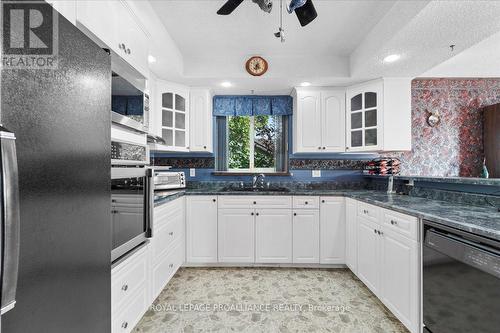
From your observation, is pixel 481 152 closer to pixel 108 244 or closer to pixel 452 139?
pixel 452 139

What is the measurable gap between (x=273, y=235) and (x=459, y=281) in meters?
1.69

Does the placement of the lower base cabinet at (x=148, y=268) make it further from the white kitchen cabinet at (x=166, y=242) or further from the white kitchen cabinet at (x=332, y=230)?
the white kitchen cabinet at (x=332, y=230)

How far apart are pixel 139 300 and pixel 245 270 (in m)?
1.30

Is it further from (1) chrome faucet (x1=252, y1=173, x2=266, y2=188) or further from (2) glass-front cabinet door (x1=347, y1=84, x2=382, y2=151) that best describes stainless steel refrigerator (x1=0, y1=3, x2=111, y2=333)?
(2) glass-front cabinet door (x1=347, y1=84, x2=382, y2=151)

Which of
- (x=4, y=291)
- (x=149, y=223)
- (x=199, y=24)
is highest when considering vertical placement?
(x=199, y=24)

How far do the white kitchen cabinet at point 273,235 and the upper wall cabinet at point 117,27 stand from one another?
6.26 feet

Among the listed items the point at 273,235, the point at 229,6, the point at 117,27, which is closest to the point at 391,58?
the point at 229,6

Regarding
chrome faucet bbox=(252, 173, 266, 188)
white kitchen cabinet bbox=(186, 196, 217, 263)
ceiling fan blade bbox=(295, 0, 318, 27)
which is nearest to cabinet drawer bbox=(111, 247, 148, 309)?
white kitchen cabinet bbox=(186, 196, 217, 263)

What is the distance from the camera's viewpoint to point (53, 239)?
0.64 m

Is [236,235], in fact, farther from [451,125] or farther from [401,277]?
[451,125]

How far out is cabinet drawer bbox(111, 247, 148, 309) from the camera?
4.00 ft

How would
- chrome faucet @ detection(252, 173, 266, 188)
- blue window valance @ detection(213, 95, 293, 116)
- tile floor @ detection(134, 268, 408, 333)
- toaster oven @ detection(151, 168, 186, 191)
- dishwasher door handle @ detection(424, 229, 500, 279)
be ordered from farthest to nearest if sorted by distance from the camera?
blue window valance @ detection(213, 95, 293, 116), chrome faucet @ detection(252, 173, 266, 188), toaster oven @ detection(151, 168, 186, 191), tile floor @ detection(134, 268, 408, 333), dishwasher door handle @ detection(424, 229, 500, 279)

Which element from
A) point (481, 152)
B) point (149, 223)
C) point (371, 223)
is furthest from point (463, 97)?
point (149, 223)

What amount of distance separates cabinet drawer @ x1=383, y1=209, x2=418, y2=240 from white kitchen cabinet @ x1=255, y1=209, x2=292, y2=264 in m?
1.06
